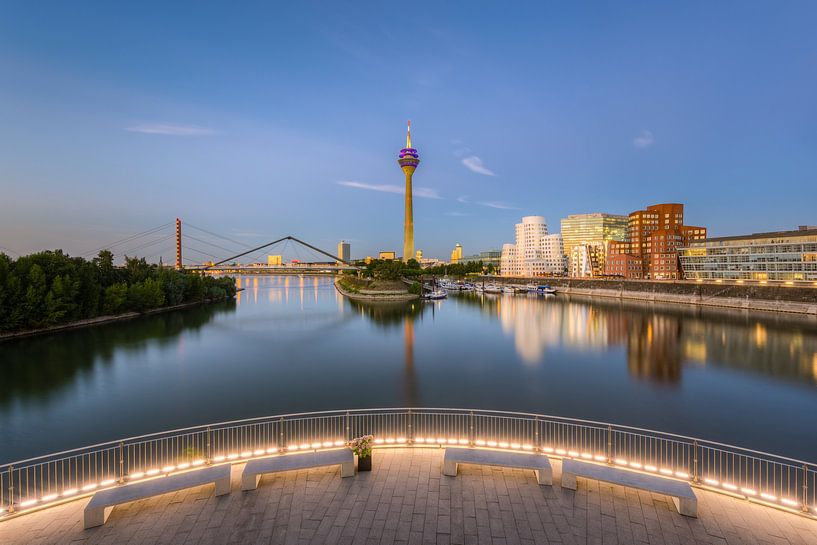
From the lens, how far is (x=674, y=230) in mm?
82625

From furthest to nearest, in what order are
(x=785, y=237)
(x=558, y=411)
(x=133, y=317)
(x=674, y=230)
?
1. (x=674, y=230)
2. (x=785, y=237)
3. (x=133, y=317)
4. (x=558, y=411)

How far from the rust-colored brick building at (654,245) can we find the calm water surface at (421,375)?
42070mm

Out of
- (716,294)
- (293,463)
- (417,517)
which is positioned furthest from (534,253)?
(417,517)

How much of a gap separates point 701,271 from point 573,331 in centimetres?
4757

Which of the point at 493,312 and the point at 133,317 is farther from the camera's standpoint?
the point at 493,312

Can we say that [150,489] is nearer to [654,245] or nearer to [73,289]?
[73,289]

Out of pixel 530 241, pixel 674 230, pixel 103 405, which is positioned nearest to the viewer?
pixel 103 405

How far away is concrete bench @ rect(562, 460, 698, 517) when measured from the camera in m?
5.57

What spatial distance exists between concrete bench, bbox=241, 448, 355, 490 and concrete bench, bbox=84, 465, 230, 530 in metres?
0.32

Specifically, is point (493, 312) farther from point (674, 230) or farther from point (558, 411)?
point (674, 230)

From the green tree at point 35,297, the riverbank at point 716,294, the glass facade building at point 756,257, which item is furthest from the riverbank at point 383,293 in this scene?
the glass facade building at point 756,257

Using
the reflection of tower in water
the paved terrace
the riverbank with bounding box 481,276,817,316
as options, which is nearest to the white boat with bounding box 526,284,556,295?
the riverbank with bounding box 481,276,817,316

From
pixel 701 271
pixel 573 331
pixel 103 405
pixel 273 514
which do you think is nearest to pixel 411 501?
pixel 273 514

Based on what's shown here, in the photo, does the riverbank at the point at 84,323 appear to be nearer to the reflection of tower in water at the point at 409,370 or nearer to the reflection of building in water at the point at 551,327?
the reflection of tower in water at the point at 409,370
